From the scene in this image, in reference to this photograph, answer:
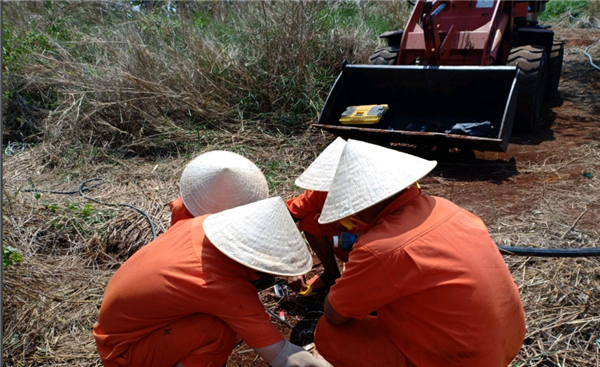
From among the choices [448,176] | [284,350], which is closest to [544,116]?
[448,176]

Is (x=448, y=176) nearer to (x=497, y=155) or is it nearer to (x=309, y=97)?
(x=497, y=155)

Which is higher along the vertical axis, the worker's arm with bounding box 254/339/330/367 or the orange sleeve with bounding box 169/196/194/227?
the orange sleeve with bounding box 169/196/194/227

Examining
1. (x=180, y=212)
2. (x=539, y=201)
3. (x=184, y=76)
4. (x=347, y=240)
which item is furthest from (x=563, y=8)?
A: (x=180, y=212)

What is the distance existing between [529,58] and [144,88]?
430 cm

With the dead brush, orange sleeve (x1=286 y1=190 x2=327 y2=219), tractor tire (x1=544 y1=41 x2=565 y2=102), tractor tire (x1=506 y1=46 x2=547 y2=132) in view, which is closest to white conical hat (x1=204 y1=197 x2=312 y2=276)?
orange sleeve (x1=286 y1=190 x2=327 y2=219)

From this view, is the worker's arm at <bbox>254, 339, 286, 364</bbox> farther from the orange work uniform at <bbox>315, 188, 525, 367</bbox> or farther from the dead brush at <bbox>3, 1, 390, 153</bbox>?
the dead brush at <bbox>3, 1, 390, 153</bbox>

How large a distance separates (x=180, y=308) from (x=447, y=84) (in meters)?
4.21

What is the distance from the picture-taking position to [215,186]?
223cm

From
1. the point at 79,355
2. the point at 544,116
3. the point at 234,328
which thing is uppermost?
the point at 234,328

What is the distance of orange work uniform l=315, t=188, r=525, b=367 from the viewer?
1654mm

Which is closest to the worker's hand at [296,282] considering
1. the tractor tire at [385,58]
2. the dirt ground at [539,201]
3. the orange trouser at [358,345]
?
the dirt ground at [539,201]

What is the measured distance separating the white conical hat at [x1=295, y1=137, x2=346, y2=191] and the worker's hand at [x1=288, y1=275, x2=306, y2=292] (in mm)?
602

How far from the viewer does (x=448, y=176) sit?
15.6 feet

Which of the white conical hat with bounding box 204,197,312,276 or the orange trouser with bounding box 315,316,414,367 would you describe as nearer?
the white conical hat with bounding box 204,197,312,276
